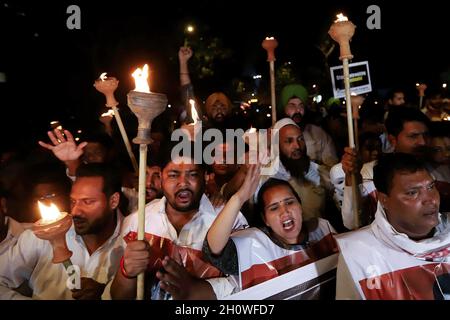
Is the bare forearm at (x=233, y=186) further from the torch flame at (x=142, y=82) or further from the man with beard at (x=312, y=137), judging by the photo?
the man with beard at (x=312, y=137)

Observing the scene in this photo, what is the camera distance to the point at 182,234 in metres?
2.79

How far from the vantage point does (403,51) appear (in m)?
10.7

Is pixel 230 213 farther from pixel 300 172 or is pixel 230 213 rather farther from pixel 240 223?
pixel 300 172

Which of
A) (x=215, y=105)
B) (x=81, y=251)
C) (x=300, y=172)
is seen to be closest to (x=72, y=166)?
(x=81, y=251)

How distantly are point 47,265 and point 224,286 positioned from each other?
1127 millimetres

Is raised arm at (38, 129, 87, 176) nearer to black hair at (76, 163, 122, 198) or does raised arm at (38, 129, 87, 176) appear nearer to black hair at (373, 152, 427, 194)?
black hair at (76, 163, 122, 198)

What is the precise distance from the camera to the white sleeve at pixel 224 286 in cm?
237

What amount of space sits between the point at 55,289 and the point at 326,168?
278 centimetres

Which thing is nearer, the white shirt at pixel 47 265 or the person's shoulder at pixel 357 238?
the person's shoulder at pixel 357 238

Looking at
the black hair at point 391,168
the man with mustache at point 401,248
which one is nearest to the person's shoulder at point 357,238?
the man with mustache at point 401,248

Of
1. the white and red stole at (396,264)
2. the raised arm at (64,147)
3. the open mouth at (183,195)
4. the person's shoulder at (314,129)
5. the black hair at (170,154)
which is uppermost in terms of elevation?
the person's shoulder at (314,129)

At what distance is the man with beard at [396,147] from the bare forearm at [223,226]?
97 cm

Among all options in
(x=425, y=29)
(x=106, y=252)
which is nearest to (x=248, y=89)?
(x=425, y=29)
